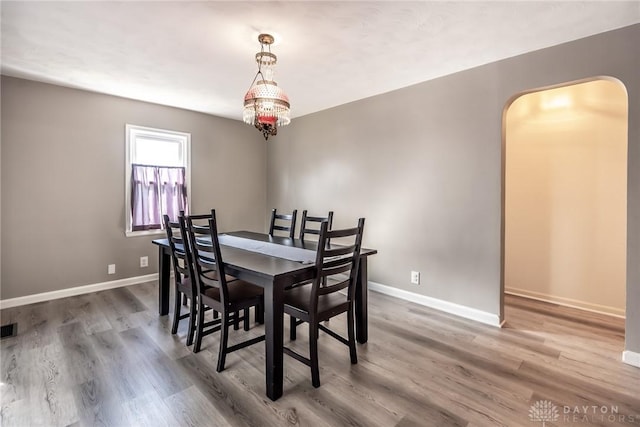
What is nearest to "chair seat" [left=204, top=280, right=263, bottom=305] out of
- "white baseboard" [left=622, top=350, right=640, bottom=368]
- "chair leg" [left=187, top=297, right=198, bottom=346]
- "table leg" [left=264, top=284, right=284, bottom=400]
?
"chair leg" [left=187, top=297, right=198, bottom=346]

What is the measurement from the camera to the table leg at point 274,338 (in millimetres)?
1817

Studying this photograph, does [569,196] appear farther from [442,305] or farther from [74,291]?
[74,291]

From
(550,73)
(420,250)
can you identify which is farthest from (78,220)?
(550,73)

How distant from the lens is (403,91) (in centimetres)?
350

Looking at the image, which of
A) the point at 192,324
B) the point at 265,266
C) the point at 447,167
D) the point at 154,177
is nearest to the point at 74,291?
the point at 154,177

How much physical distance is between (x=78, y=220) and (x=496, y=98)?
4686mm

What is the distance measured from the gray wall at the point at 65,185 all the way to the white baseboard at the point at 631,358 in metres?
4.93

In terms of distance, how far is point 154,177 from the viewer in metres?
4.17

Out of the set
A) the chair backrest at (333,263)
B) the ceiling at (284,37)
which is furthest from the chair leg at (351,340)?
the ceiling at (284,37)

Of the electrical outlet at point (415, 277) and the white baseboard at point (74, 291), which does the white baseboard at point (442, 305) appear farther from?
the white baseboard at point (74, 291)

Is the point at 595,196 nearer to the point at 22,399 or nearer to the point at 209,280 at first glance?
the point at 209,280

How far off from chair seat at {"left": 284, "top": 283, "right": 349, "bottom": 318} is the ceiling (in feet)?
6.37

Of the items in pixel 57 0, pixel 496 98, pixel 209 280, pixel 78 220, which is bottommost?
pixel 209 280

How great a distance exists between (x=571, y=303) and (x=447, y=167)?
6.72ft
